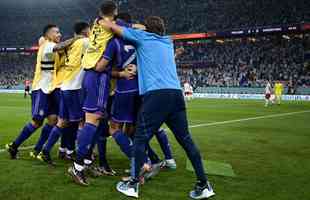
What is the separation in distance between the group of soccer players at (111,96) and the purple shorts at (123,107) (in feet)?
0.04

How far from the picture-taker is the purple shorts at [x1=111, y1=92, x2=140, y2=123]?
215 inches

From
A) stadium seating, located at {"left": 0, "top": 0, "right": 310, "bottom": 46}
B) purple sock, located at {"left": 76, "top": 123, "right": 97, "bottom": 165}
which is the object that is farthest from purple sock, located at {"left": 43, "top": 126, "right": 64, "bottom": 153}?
stadium seating, located at {"left": 0, "top": 0, "right": 310, "bottom": 46}

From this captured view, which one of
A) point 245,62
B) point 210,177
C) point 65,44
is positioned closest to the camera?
point 210,177

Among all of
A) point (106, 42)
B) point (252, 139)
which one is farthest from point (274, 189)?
point (252, 139)

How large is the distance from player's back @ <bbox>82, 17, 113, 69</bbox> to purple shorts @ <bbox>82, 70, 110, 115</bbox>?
14cm

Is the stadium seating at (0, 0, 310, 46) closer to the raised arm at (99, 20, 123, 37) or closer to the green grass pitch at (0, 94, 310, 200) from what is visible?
the green grass pitch at (0, 94, 310, 200)

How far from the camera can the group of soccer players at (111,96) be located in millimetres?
4781

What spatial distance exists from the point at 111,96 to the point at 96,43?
0.77 meters

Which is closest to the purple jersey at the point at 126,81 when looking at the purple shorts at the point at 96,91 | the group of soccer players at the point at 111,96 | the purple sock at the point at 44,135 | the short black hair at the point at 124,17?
the group of soccer players at the point at 111,96

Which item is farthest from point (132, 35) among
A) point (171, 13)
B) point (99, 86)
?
point (171, 13)

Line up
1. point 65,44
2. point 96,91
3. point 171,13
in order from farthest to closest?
point 171,13, point 65,44, point 96,91

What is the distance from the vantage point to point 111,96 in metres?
5.81

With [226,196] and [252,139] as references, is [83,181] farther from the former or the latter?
[252,139]

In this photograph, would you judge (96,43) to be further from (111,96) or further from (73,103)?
(73,103)
